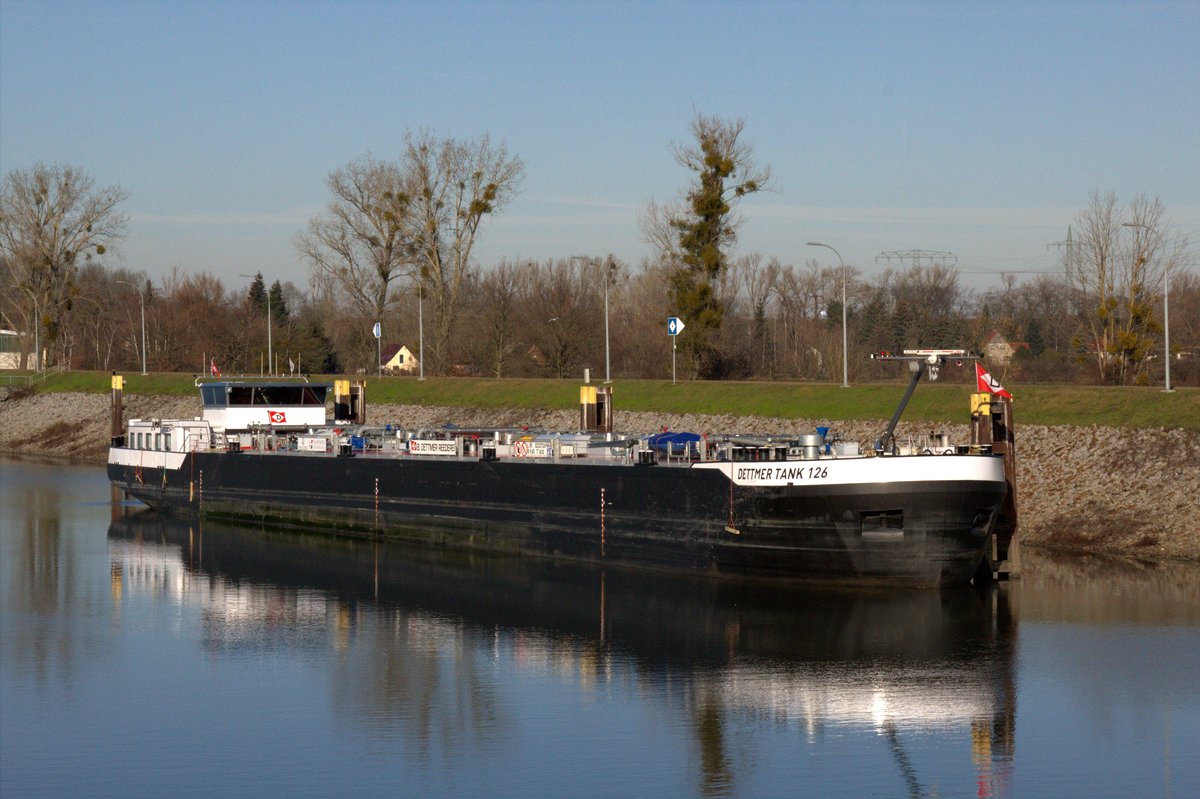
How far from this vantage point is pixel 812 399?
58.4 metres

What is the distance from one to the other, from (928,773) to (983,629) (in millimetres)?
9660

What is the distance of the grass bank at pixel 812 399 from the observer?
45469mm

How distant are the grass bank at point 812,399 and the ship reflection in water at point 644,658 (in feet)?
54.7

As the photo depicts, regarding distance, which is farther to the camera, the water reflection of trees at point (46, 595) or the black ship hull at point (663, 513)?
the black ship hull at point (663, 513)

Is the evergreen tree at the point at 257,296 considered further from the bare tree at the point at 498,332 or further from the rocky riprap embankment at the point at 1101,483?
the rocky riprap embankment at the point at 1101,483

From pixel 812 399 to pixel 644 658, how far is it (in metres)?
33.8

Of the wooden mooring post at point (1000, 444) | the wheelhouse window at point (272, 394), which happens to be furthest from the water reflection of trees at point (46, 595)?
the wooden mooring post at point (1000, 444)

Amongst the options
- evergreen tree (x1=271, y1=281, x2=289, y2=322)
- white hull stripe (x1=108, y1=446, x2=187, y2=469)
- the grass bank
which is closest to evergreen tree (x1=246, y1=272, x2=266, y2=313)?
evergreen tree (x1=271, y1=281, x2=289, y2=322)

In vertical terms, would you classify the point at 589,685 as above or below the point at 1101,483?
below

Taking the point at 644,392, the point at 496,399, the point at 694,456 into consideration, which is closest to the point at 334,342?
the point at 496,399

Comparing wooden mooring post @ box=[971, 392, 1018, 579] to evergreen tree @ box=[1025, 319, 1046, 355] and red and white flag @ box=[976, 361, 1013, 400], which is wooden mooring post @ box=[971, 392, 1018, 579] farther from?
evergreen tree @ box=[1025, 319, 1046, 355]

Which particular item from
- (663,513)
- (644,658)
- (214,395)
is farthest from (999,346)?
(644,658)

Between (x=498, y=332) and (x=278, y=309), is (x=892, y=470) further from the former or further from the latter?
(x=278, y=309)

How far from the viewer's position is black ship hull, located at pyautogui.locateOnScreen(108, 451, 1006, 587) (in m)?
→ 30.3
